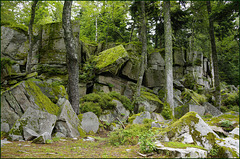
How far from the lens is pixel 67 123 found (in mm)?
6254

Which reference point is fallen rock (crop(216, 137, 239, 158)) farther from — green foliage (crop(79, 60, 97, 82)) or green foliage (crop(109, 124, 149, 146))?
green foliage (crop(79, 60, 97, 82))

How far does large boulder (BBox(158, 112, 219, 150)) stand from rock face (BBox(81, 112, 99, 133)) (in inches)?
159

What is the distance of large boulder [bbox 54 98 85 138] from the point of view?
6082mm

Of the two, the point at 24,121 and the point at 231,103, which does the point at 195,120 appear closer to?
the point at 24,121

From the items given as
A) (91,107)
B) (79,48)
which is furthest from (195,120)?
(79,48)

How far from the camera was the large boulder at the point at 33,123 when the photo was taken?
16.2 ft

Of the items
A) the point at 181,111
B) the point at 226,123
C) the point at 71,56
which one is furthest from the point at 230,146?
the point at 181,111

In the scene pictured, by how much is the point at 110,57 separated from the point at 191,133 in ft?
33.3

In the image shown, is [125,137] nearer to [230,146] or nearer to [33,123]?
[230,146]

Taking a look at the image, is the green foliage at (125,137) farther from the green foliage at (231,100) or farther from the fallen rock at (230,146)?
the green foliage at (231,100)

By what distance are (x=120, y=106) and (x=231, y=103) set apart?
13603 millimetres

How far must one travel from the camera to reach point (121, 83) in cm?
1520

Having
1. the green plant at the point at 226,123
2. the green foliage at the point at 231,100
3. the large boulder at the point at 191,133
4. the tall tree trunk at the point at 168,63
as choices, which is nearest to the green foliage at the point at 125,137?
the large boulder at the point at 191,133

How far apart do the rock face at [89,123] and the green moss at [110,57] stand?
20.1 feet
